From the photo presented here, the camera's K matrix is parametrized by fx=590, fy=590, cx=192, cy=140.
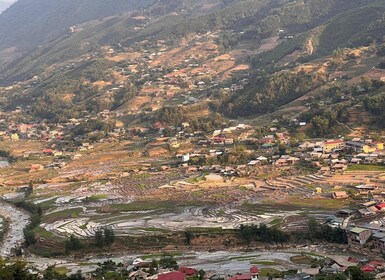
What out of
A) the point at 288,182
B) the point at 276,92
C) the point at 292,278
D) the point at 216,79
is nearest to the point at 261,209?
the point at 288,182

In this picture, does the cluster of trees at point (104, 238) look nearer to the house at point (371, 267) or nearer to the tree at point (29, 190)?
the house at point (371, 267)

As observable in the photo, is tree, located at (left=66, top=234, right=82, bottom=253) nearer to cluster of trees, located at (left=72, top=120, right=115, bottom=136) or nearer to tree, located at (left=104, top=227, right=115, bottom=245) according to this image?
tree, located at (left=104, top=227, right=115, bottom=245)

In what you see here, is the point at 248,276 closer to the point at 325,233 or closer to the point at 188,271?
the point at 188,271

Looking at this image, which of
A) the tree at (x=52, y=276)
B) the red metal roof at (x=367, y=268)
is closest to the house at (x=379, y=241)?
the red metal roof at (x=367, y=268)

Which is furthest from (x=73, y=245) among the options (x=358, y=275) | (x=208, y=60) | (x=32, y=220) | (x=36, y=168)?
(x=208, y=60)

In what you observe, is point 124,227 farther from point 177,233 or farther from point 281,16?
point 281,16

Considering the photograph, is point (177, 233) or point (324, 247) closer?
point (324, 247)

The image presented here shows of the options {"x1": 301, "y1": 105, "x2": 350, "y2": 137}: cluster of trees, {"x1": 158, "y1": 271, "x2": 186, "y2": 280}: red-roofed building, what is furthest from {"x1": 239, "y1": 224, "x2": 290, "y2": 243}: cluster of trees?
{"x1": 301, "y1": 105, "x2": 350, "y2": 137}: cluster of trees
